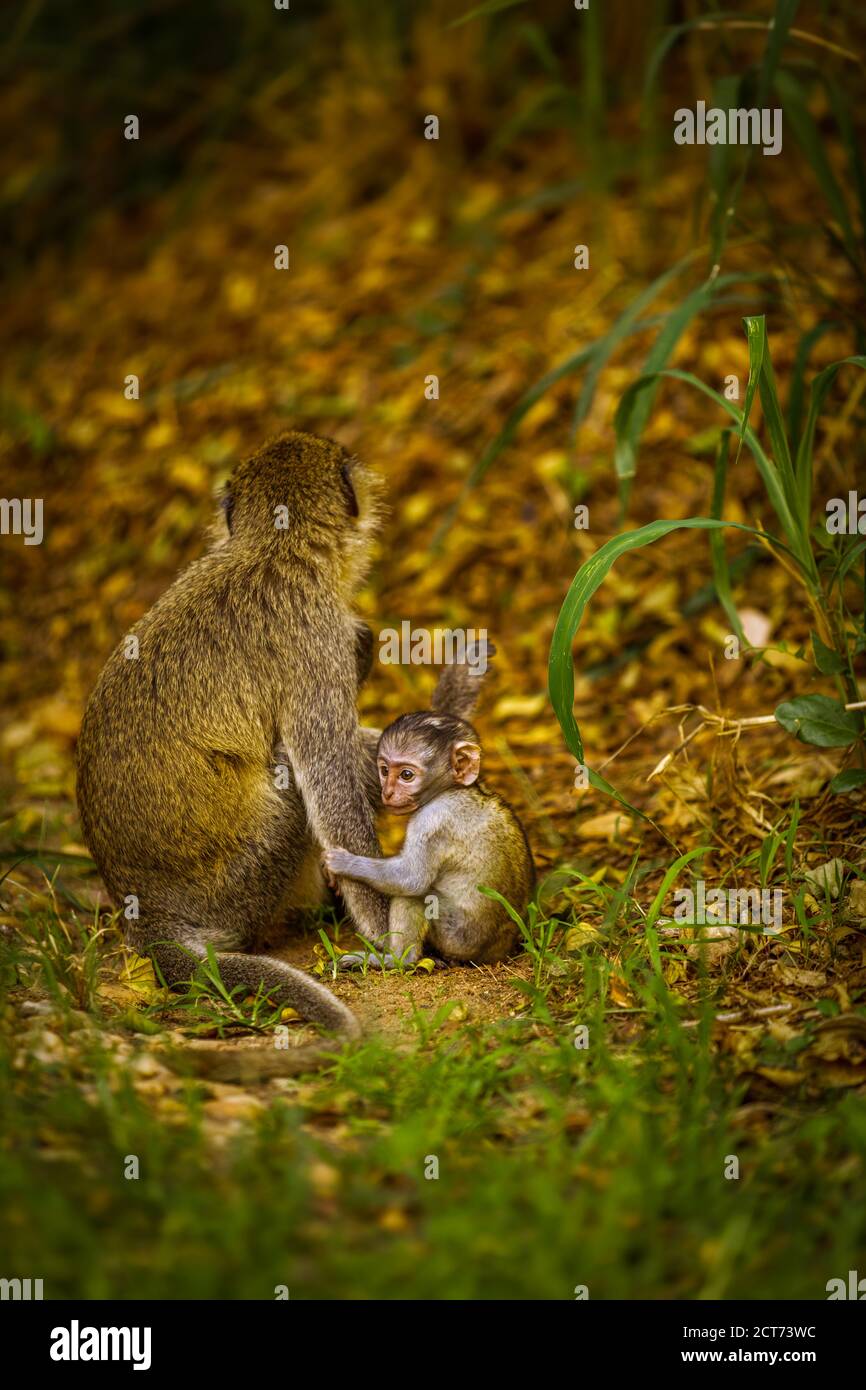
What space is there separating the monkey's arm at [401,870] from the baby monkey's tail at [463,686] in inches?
24.2

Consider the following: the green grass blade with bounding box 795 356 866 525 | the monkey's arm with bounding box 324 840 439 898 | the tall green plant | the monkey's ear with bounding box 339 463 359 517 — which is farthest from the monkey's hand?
the green grass blade with bounding box 795 356 866 525

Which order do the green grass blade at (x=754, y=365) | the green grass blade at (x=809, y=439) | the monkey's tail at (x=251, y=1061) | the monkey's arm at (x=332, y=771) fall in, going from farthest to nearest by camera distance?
1. the monkey's arm at (x=332, y=771)
2. the green grass blade at (x=809, y=439)
3. the green grass blade at (x=754, y=365)
4. the monkey's tail at (x=251, y=1061)

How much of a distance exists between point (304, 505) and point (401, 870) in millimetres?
1348

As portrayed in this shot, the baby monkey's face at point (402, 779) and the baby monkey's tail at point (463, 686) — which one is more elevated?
the baby monkey's tail at point (463, 686)

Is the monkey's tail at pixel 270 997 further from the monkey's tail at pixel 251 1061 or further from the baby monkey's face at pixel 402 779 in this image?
the baby monkey's face at pixel 402 779

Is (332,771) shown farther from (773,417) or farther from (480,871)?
(773,417)

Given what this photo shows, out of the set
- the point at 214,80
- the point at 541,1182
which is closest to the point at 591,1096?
the point at 541,1182

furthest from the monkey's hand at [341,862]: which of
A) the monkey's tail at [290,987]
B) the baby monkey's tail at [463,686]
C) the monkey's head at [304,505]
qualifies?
the monkey's head at [304,505]

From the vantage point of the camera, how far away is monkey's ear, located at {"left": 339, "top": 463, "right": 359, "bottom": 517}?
5.10 meters

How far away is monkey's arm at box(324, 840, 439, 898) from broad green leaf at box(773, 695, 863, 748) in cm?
121

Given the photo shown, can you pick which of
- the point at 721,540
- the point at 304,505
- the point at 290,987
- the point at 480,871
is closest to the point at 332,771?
the point at 480,871

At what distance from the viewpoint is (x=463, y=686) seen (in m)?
5.00

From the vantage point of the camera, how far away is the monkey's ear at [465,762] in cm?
460

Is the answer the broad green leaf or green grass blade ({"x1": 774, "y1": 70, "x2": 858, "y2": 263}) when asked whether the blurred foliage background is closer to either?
green grass blade ({"x1": 774, "y1": 70, "x2": 858, "y2": 263})
